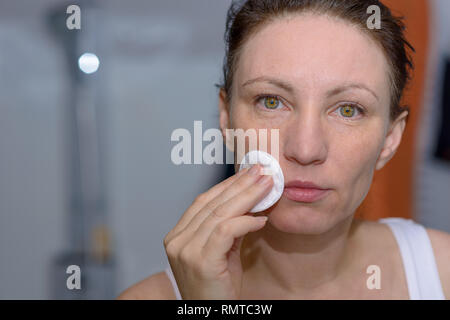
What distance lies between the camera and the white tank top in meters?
0.80

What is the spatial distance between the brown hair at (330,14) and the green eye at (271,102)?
98mm

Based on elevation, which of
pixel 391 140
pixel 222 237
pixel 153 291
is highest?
pixel 391 140

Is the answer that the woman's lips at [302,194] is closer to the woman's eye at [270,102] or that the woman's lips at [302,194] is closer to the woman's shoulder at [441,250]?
the woman's eye at [270,102]

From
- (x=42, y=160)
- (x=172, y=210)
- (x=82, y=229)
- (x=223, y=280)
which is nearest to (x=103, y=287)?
(x=82, y=229)

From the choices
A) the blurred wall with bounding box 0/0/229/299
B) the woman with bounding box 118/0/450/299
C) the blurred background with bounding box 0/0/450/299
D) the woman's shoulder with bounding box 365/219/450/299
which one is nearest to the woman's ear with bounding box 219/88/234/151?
the woman with bounding box 118/0/450/299

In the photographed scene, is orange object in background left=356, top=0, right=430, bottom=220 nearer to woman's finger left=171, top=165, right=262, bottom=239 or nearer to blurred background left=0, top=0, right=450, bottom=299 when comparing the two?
blurred background left=0, top=0, right=450, bottom=299

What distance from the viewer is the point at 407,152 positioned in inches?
51.3

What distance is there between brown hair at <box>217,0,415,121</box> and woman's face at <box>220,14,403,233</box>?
0.02 m

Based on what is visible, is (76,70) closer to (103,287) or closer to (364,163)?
(103,287)

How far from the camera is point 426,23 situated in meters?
1.21

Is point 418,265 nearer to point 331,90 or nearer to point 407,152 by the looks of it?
point 331,90

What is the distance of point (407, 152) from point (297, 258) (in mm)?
682

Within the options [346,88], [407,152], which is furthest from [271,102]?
[407,152]
